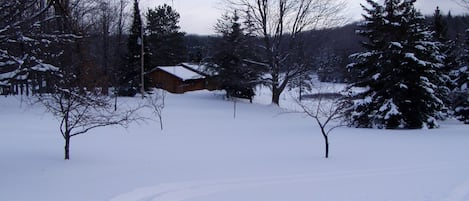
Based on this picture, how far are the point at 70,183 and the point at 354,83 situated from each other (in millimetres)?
14076

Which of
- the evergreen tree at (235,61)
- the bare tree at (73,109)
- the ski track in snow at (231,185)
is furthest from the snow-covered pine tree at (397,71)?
the evergreen tree at (235,61)

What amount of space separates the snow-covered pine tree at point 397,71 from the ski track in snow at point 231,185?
925 cm

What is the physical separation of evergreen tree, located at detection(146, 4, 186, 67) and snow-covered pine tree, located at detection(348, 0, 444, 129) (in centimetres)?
3552

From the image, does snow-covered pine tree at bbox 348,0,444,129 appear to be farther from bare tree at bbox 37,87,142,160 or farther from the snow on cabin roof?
the snow on cabin roof

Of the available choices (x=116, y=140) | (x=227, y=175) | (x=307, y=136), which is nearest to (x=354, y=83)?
(x=307, y=136)

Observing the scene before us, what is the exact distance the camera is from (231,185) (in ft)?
21.2

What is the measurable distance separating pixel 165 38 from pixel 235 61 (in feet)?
77.8

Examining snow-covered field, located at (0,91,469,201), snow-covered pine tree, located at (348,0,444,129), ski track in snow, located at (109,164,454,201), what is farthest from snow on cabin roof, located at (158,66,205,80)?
ski track in snow, located at (109,164,454,201)

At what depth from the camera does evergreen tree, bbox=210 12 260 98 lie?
3042 centimetres

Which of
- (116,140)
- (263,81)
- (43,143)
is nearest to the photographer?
(43,143)

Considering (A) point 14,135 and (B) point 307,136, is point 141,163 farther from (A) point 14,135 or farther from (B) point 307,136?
(B) point 307,136

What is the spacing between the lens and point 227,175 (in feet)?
23.5

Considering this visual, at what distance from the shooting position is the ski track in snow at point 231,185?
5.77 m

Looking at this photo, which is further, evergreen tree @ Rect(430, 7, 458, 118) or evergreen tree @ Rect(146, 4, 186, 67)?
evergreen tree @ Rect(146, 4, 186, 67)
